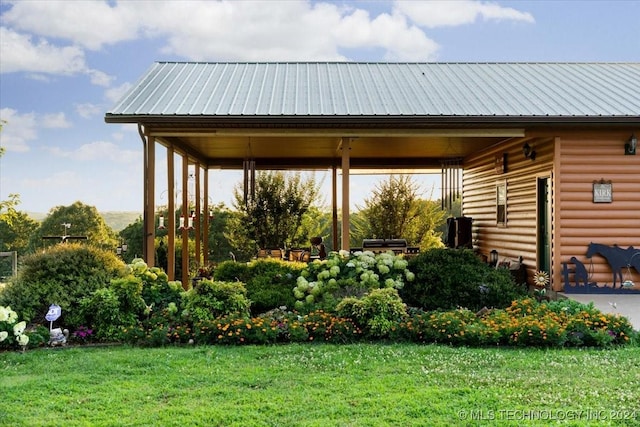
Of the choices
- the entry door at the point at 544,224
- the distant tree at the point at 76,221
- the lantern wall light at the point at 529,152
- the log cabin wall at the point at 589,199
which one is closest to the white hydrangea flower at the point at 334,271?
the log cabin wall at the point at 589,199

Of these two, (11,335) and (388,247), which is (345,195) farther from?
(11,335)

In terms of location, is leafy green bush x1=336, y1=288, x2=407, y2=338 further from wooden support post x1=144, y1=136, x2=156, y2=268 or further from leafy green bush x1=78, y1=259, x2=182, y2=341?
wooden support post x1=144, y1=136, x2=156, y2=268

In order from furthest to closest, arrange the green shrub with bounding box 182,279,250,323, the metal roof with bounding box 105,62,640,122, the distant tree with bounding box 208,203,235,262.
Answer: the distant tree with bounding box 208,203,235,262 → the metal roof with bounding box 105,62,640,122 → the green shrub with bounding box 182,279,250,323

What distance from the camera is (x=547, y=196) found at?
9.93 meters

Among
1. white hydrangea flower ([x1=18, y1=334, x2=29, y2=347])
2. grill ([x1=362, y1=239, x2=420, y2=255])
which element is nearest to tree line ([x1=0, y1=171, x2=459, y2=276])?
grill ([x1=362, y1=239, x2=420, y2=255])

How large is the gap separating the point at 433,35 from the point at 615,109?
442 centimetres

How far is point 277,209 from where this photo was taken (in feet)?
55.1

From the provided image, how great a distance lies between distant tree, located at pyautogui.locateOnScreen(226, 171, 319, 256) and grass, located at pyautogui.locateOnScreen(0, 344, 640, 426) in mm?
10919

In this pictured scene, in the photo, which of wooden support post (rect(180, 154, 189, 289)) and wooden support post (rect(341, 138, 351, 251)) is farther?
wooden support post (rect(180, 154, 189, 289))

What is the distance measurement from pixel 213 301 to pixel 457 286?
3.26 m

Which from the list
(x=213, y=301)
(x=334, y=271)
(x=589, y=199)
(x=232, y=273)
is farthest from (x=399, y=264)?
(x=589, y=199)

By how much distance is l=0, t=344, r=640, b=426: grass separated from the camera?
12.8 ft

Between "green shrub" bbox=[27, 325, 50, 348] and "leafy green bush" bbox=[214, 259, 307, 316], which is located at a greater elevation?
A: "leafy green bush" bbox=[214, 259, 307, 316]

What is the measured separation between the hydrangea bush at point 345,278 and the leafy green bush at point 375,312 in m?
0.47
